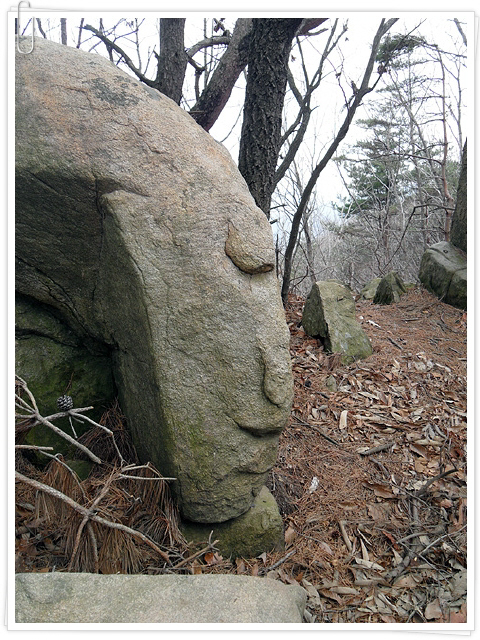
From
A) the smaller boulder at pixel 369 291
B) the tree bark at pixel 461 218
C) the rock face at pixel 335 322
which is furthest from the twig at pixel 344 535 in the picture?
the smaller boulder at pixel 369 291

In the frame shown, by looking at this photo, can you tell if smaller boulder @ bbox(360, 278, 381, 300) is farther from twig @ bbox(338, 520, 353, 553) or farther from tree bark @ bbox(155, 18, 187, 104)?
twig @ bbox(338, 520, 353, 553)

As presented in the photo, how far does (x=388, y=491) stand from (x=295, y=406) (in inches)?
37.6

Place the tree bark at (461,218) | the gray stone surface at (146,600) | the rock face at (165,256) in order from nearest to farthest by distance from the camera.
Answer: the gray stone surface at (146,600) → the rock face at (165,256) → the tree bark at (461,218)

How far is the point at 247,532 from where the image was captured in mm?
2271

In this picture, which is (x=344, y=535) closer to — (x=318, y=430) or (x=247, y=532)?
(x=247, y=532)

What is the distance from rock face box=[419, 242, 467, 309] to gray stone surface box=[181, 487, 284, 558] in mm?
3389

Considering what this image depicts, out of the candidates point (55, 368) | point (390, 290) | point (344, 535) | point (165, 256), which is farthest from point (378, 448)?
point (390, 290)

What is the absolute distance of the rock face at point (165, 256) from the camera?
2.00 m

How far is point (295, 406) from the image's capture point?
343 centimetres

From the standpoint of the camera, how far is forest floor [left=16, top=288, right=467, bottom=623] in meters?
2.05

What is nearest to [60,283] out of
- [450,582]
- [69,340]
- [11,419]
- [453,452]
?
[69,340]

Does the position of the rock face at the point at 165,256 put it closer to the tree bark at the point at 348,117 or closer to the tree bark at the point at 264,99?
the tree bark at the point at 264,99

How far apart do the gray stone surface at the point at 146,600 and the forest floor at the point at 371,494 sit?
290mm

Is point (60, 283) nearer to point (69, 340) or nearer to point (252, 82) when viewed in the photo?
point (69, 340)
